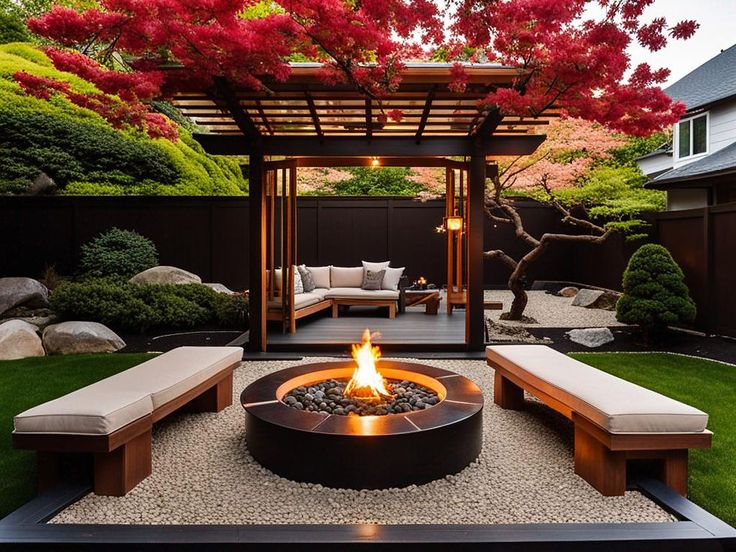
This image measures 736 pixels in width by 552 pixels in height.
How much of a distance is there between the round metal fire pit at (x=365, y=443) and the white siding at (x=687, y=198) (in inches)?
435

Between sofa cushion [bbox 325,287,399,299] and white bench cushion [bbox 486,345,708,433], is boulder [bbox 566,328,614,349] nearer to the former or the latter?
sofa cushion [bbox 325,287,399,299]

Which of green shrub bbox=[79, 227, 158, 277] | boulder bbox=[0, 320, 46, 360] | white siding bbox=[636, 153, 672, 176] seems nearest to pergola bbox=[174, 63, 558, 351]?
boulder bbox=[0, 320, 46, 360]

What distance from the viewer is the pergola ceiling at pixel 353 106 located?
4.62 metres

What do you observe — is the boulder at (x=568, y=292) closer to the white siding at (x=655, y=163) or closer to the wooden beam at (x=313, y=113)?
the white siding at (x=655, y=163)

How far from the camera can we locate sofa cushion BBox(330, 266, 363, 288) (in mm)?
9383

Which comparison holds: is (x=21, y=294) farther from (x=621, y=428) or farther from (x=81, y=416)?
(x=621, y=428)

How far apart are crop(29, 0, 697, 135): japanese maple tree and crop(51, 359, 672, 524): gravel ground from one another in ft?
10.4

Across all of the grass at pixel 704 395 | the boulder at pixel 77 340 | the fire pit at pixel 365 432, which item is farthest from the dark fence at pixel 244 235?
the fire pit at pixel 365 432

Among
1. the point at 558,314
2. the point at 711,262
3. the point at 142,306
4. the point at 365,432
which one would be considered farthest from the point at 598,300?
the point at 365,432

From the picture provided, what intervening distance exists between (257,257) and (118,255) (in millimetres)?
5909

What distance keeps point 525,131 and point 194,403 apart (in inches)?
206

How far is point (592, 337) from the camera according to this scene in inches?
273

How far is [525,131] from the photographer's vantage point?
6.39 meters

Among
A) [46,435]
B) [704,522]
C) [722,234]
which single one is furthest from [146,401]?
[722,234]
